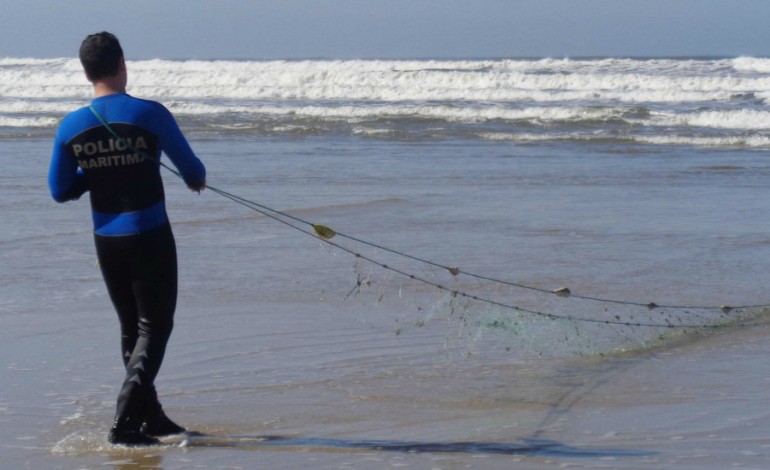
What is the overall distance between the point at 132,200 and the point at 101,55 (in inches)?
21.4

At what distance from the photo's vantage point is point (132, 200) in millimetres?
3980

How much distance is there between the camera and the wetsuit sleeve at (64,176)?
13.0 feet

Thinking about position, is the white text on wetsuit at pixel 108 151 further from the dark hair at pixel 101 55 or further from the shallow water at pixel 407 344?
the shallow water at pixel 407 344

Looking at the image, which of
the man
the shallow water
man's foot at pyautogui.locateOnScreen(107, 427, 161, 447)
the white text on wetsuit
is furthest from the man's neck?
the shallow water

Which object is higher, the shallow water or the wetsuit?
the wetsuit

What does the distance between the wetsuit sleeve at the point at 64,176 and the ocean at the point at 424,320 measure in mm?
1024

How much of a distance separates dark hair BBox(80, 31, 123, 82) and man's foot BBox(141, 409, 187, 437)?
1383mm

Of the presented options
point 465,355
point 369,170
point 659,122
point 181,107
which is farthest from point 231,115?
point 465,355

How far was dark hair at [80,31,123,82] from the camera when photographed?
12.8ft

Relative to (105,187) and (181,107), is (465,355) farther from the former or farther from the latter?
(181,107)

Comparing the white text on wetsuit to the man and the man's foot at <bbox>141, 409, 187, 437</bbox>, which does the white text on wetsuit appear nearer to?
the man

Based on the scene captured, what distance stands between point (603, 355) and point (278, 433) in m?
2.04

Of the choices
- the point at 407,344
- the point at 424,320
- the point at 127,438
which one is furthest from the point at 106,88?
the point at 424,320

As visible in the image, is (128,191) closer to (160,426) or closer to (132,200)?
(132,200)
